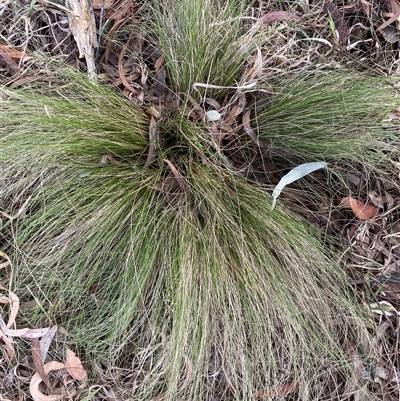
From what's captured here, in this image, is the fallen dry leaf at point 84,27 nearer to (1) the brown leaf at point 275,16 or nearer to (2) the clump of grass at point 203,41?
(2) the clump of grass at point 203,41

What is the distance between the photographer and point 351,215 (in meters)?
1.30

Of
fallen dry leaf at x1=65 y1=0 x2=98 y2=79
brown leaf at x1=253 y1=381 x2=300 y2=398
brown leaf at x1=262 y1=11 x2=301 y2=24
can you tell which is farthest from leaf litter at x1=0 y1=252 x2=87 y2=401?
brown leaf at x1=262 y1=11 x2=301 y2=24

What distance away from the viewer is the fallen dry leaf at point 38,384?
47.9 inches

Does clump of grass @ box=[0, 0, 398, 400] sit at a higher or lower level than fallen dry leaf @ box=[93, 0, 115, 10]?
lower

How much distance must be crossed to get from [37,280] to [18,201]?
0.22 metres

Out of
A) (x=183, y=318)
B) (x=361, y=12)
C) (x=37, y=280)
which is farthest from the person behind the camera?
(x=361, y=12)

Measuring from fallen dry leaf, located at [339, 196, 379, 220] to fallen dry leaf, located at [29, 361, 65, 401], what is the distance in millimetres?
900

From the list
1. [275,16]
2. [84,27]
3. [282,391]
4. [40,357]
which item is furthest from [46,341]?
[275,16]

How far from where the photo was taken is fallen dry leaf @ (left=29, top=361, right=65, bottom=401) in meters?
1.22

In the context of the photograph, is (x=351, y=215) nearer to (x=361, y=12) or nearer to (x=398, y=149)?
(x=398, y=149)

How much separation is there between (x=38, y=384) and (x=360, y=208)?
3.32 ft

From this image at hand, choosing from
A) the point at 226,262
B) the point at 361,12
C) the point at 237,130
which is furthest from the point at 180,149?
the point at 361,12

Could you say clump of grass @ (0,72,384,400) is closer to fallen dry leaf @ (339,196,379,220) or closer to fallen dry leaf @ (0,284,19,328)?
fallen dry leaf @ (0,284,19,328)

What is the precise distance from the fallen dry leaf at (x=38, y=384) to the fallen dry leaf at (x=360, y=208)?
0.90 metres
